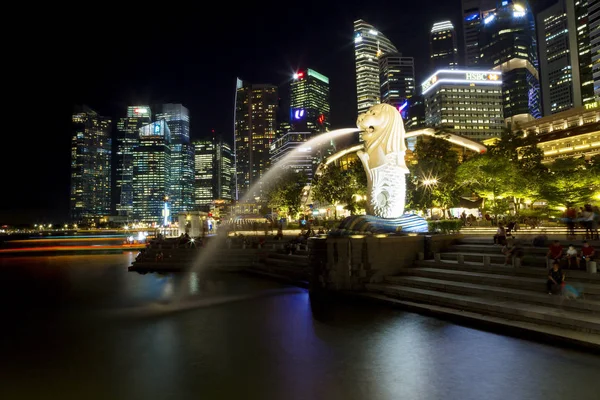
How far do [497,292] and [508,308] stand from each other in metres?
1.19

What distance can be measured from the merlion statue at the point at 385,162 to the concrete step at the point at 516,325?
23.4 feet

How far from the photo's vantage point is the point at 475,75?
496 ft

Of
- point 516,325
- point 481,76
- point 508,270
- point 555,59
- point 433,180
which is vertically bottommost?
point 516,325

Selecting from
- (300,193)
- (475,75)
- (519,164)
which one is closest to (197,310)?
(519,164)

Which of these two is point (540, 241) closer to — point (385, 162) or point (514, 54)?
point (385, 162)

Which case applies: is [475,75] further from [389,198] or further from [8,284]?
[8,284]

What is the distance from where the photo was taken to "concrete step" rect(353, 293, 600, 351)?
8836mm

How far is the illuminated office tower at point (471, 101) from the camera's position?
149625mm

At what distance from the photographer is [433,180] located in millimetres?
38969

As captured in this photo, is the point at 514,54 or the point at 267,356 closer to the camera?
the point at 267,356

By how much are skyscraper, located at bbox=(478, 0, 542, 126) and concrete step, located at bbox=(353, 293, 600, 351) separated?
17109 centimetres

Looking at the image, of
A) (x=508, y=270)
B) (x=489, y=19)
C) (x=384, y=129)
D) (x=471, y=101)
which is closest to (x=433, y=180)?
(x=384, y=129)

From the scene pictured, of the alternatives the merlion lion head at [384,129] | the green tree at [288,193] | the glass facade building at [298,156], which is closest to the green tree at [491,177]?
the merlion lion head at [384,129]

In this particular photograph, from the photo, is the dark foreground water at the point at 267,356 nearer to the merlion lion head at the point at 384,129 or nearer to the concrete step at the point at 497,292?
the concrete step at the point at 497,292
